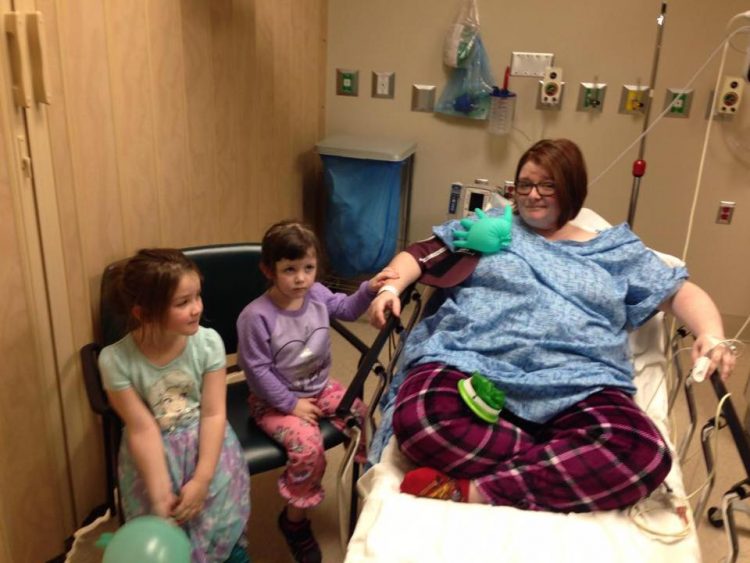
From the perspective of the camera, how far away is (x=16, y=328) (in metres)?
Result: 1.42

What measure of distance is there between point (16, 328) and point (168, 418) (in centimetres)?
39

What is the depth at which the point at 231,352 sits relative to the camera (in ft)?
6.22

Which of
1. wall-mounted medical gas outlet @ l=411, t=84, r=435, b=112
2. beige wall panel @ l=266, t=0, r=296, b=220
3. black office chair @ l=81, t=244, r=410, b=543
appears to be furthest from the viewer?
wall-mounted medical gas outlet @ l=411, t=84, r=435, b=112

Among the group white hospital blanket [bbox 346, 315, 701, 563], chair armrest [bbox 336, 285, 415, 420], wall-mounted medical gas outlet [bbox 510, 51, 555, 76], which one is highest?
wall-mounted medical gas outlet [bbox 510, 51, 555, 76]

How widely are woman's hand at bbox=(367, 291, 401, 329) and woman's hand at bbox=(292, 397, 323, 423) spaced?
10.8 inches

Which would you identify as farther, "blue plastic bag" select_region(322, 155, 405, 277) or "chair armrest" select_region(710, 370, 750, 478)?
"blue plastic bag" select_region(322, 155, 405, 277)

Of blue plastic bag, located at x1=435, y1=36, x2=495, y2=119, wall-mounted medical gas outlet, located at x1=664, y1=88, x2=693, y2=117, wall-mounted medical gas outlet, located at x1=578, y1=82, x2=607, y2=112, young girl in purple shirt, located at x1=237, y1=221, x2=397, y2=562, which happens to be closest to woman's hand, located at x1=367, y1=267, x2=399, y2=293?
young girl in purple shirt, located at x1=237, y1=221, x2=397, y2=562

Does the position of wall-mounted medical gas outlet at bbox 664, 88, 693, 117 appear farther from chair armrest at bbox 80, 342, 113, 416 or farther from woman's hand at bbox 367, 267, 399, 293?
chair armrest at bbox 80, 342, 113, 416

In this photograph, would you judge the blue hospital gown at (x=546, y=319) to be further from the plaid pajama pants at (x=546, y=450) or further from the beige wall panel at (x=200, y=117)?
the beige wall panel at (x=200, y=117)

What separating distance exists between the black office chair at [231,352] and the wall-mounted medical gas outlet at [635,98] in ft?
5.81

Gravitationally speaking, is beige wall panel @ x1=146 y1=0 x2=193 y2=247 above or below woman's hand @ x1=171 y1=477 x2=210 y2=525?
above

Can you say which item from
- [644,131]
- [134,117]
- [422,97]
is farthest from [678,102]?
[134,117]

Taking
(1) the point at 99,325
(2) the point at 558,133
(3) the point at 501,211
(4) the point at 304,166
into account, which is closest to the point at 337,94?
(4) the point at 304,166

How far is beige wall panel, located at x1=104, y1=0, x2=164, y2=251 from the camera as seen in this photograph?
1.63m
